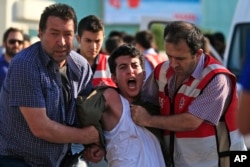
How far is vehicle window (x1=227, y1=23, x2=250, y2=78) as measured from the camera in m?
9.38

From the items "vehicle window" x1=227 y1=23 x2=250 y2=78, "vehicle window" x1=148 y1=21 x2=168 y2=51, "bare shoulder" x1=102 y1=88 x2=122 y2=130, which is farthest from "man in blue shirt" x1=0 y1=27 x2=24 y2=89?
"bare shoulder" x1=102 y1=88 x2=122 y2=130

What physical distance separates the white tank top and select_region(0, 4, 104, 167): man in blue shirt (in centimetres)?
13

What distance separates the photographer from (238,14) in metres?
9.54

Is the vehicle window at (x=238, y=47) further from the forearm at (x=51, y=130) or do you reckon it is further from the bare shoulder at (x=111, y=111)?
the forearm at (x=51, y=130)

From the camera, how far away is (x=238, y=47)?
31.2ft

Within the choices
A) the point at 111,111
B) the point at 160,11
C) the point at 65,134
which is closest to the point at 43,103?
the point at 65,134

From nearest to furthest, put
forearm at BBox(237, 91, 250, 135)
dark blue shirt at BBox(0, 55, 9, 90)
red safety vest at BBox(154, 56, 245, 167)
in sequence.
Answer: forearm at BBox(237, 91, 250, 135) < red safety vest at BBox(154, 56, 245, 167) < dark blue shirt at BBox(0, 55, 9, 90)

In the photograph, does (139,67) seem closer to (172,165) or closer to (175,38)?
(175,38)

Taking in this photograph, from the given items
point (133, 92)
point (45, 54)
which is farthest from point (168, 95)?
point (45, 54)

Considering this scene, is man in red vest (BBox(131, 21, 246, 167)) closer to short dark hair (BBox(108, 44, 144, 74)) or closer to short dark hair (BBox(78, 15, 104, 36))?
short dark hair (BBox(108, 44, 144, 74))

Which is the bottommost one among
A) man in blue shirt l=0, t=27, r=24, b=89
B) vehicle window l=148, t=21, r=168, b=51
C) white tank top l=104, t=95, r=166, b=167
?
vehicle window l=148, t=21, r=168, b=51

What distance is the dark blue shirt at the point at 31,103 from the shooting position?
160 inches

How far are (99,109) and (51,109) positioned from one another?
0.29 metres

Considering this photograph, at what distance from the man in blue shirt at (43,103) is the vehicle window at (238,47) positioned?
5.41 meters
